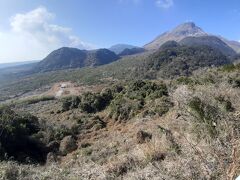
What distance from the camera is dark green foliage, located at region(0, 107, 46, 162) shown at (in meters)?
16.1

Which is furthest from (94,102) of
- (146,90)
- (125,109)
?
(125,109)

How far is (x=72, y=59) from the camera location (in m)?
176

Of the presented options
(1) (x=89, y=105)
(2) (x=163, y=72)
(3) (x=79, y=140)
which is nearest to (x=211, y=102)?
(3) (x=79, y=140)

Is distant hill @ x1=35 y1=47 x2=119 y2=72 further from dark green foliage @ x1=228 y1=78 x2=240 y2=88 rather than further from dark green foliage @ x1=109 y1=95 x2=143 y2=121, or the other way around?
dark green foliage @ x1=228 y1=78 x2=240 y2=88

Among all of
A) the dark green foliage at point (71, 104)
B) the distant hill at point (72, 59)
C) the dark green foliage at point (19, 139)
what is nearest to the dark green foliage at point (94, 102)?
the dark green foliage at point (71, 104)

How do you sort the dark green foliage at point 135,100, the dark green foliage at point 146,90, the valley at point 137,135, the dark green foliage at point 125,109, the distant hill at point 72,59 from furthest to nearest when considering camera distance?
the distant hill at point 72,59
the dark green foliage at point 146,90
the dark green foliage at point 135,100
the dark green foliage at point 125,109
the valley at point 137,135

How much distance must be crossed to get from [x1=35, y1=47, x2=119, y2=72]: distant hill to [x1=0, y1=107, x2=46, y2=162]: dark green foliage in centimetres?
13081

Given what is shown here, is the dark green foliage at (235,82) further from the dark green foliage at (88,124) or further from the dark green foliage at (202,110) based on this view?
the dark green foliage at (202,110)

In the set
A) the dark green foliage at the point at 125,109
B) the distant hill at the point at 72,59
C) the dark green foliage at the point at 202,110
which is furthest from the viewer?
the distant hill at the point at 72,59

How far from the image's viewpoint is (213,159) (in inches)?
158

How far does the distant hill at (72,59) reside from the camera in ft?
529

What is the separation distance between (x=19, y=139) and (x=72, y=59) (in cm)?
15974

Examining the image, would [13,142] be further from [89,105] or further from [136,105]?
[89,105]

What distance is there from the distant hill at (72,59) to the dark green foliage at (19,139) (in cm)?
→ 13081
